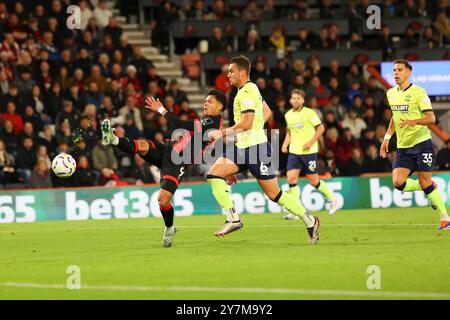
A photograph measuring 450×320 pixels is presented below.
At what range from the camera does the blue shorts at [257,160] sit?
12.4 metres

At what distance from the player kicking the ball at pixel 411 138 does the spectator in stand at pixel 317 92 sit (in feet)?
35.6

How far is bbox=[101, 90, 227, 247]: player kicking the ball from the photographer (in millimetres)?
12938

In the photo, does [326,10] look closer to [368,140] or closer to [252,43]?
[252,43]

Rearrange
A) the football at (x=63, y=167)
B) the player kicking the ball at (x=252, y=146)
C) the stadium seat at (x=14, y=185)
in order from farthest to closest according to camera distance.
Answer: the stadium seat at (x=14, y=185) < the football at (x=63, y=167) < the player kicking the ball at (x=252, y=146)

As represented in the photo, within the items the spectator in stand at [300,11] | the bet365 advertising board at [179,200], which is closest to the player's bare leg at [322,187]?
the bet365 advertising board at [179,200]

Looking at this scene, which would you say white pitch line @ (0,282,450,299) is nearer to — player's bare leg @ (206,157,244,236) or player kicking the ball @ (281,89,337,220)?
player's bare leg @ (206,157,244,236)

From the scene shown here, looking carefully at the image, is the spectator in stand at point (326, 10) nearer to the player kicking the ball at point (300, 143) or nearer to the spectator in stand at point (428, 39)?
the spectator in stand at point (428, 39)

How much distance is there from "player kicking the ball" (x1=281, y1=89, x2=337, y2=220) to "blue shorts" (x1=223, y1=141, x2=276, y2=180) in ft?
19.0

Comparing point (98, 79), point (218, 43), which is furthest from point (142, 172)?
point (218, 43)

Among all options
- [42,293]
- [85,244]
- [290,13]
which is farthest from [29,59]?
[42,293]

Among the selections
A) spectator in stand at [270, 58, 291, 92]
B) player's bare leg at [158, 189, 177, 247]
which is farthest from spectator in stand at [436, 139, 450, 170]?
player's bare leg at [158, 189, 177, 247]

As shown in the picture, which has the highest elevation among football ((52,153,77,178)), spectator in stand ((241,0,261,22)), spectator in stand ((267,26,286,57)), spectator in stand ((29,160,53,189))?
spectator in stand ((241,0,261,22))
